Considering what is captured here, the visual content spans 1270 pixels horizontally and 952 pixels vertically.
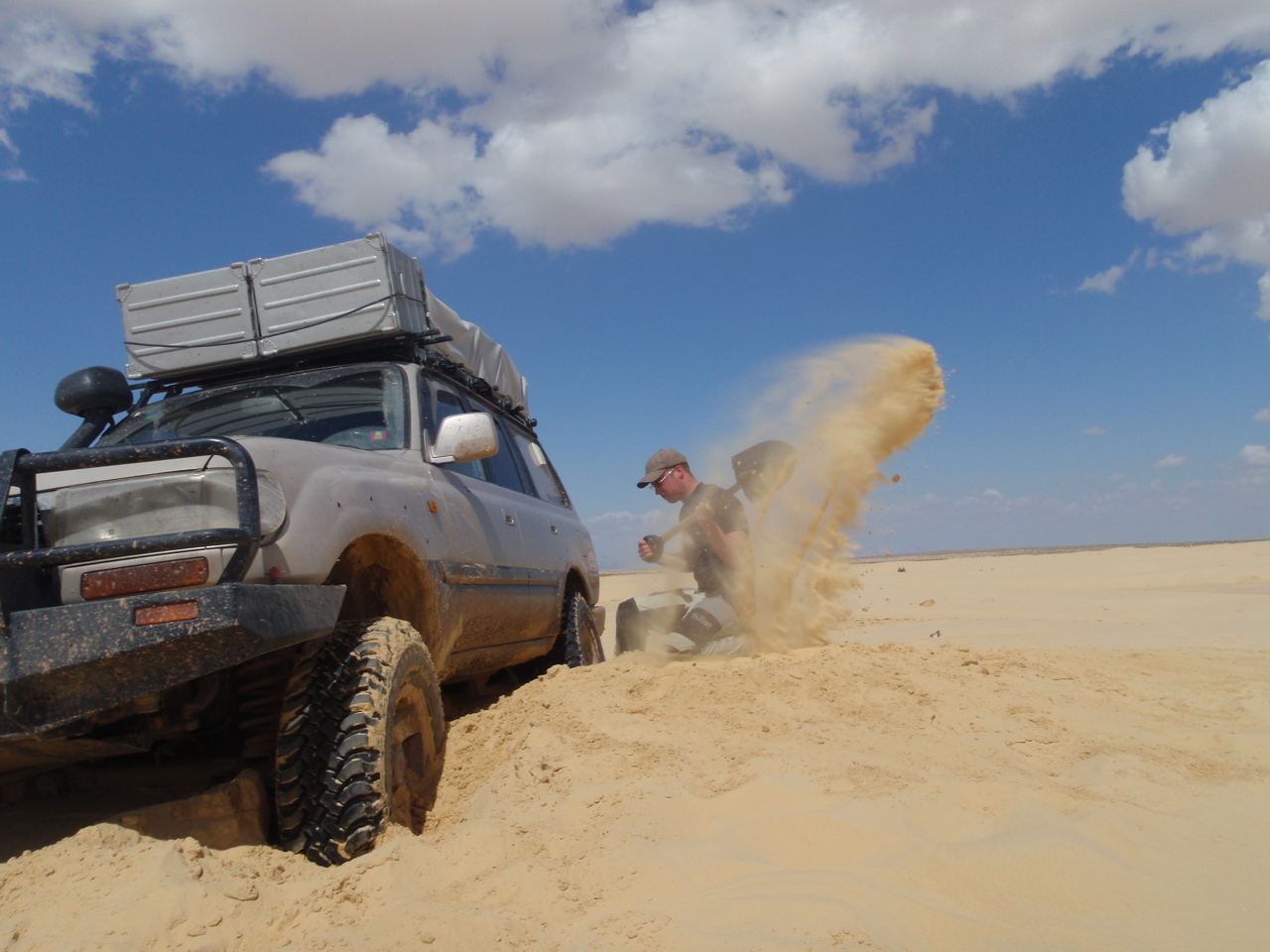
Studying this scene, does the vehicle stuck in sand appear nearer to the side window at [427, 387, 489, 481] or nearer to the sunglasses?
the side window at [427, 387, 489, 481]

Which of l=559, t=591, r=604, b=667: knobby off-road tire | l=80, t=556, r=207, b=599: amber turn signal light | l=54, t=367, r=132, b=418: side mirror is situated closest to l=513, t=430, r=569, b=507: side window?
l=559, t=591, r=604, b=667: knobby off-road tire

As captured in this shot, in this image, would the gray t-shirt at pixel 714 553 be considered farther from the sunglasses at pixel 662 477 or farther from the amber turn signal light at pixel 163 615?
the amber turn signal light at pixel 163 615

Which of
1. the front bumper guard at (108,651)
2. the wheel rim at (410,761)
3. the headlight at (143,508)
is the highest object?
the headlight at (143,508)

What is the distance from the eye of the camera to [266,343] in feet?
14.1

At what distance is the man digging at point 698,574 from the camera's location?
236 inches

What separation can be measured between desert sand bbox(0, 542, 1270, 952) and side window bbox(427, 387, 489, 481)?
112cm

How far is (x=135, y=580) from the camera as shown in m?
2.17

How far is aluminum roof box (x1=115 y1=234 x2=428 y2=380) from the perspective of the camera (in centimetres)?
418

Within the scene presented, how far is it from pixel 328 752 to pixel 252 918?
496mm

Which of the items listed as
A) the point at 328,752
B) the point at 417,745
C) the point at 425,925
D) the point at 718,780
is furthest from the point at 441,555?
the point at 425,925

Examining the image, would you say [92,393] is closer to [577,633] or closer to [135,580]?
[135,580]

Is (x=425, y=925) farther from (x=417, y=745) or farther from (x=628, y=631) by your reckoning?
(x=628, y=631)

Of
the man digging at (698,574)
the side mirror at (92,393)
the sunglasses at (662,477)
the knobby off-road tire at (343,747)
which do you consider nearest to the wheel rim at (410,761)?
the knobby off-road tire at (343,747)

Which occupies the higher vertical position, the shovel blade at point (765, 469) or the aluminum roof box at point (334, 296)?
the aluminum roof box at point (334, 296)
